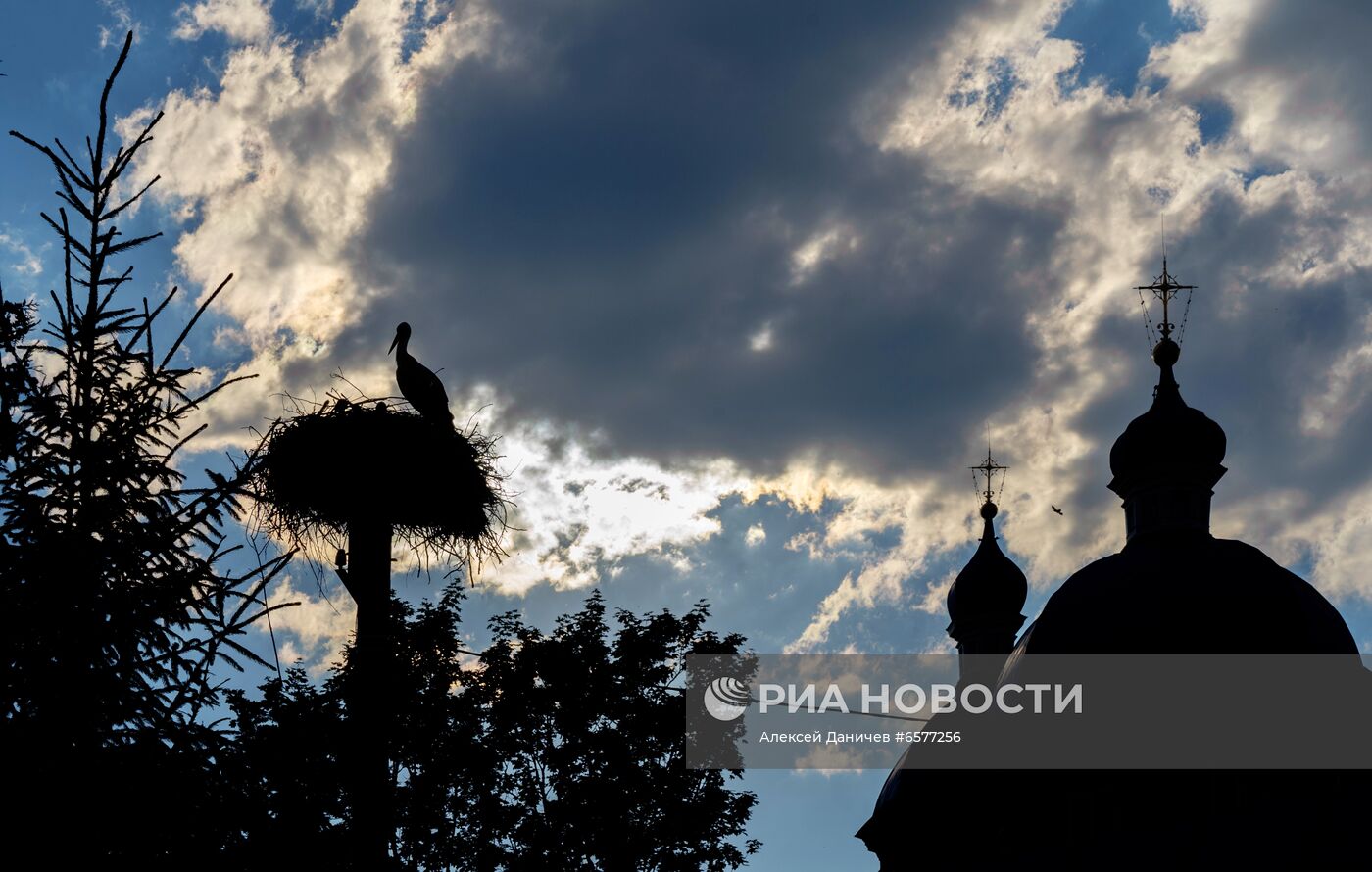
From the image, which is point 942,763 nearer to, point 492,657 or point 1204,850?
point 1204,850

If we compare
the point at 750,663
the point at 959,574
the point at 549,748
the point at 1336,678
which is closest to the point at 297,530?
the point at 549,748

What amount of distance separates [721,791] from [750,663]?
2.40m

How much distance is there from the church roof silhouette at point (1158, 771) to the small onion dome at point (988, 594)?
6450 mm

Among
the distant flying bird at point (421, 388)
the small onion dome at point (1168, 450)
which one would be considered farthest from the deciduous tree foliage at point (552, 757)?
the small onion dome at point (1168, 450)

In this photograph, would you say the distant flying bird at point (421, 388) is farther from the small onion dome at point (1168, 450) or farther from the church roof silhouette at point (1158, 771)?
the small onion dome at point (1168, 450)

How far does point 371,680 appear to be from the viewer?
34.8 feet

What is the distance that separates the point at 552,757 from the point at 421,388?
8.63 metres

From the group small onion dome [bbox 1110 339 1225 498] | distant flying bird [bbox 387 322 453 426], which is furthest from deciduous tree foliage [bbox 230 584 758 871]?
small onion dome [bbox 1110 339 1225 498]

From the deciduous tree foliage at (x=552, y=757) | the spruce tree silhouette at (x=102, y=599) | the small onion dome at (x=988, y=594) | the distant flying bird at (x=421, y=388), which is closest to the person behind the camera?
the spruce tree silhouette at (x=102, y=599)

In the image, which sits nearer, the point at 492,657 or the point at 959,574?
the point at 492,657

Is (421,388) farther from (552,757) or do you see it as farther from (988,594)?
(988,594)

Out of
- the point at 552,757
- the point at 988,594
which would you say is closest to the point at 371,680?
the point at 552,757

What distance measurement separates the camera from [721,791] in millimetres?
20922

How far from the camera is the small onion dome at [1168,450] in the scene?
101ft
